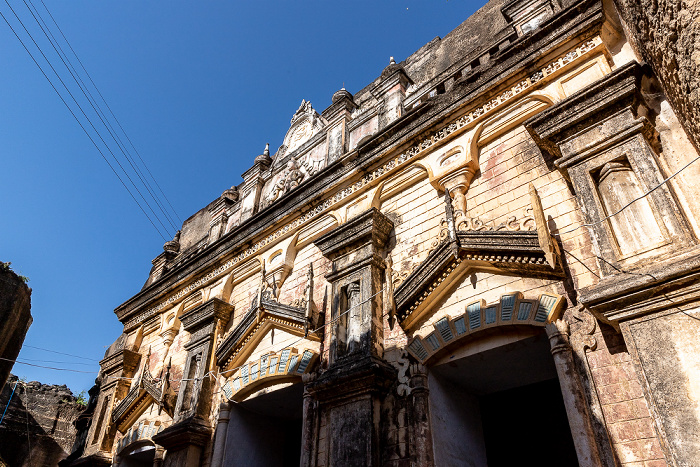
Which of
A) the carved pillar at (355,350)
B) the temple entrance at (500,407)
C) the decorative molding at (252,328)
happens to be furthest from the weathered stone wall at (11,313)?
the temple entrance at (500,407)

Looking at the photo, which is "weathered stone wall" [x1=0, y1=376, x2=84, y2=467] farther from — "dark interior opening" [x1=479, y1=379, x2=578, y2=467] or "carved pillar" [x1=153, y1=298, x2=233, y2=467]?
"dark interior opening" [x1=479, y1=379, x2=578, y2=467]

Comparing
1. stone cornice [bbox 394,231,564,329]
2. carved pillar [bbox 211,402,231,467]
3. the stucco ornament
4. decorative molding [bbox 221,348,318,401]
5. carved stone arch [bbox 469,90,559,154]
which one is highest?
the stucco ornament

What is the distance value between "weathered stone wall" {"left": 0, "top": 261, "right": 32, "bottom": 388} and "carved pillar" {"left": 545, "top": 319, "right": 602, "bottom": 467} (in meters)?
12.4

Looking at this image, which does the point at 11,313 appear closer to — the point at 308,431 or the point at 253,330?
the point at 253,330

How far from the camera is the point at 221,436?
7305mm

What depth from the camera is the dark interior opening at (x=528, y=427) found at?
21.4 ft

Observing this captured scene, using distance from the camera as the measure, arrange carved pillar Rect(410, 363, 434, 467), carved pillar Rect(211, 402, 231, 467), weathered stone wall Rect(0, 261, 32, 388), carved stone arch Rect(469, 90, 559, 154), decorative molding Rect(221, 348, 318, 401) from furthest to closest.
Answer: weathered stone wall Rect(0, 261, 32, 388), carved pillar Rect(211, 402, 231, 467), decorative molding Rect(221, 348, 318, 401), carved stone arch Rect(469, 90, 559, 154), carved pillar Rect(410, 363, 434, 467)

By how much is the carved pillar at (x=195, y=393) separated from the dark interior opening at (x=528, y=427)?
420 cm

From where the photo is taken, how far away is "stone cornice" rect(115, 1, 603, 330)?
19.2 ft

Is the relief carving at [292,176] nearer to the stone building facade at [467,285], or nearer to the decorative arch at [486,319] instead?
the stone building facade at [467,285]

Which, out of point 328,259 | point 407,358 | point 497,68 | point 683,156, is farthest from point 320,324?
point 683,156

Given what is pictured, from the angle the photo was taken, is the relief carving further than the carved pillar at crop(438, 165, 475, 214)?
Yes

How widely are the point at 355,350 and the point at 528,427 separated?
292cm

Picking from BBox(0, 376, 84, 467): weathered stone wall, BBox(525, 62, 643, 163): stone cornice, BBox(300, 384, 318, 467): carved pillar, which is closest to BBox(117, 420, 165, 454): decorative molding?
BBox(300, 384, 318, 467): carved pillar
